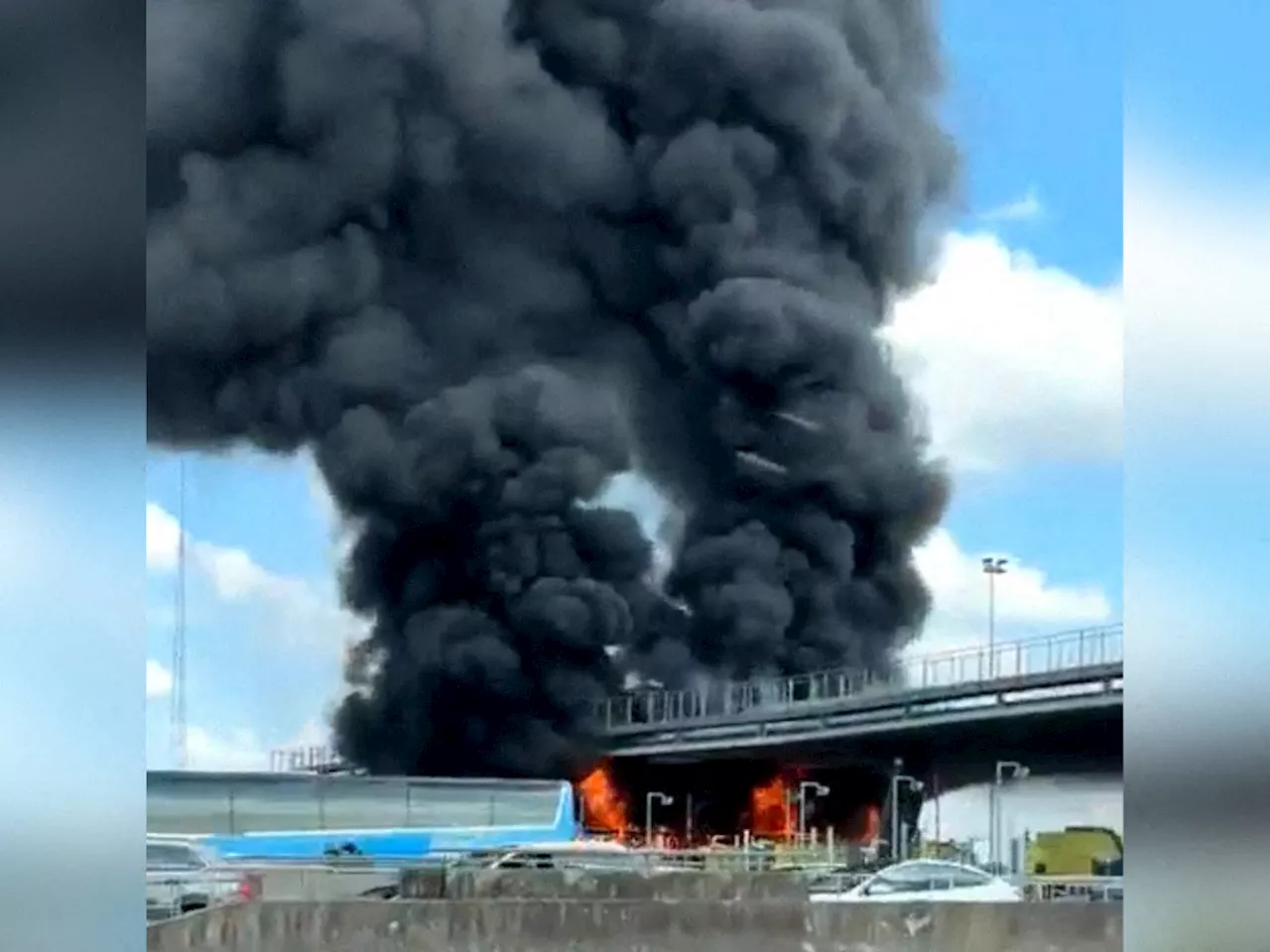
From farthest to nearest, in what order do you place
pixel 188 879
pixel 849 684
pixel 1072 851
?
pixel 849 684 < pixel 1072 851 < pixel 188 879

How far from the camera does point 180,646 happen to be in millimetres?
2672

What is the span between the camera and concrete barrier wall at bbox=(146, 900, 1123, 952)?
2629mm

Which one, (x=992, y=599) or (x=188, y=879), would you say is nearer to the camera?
(x=188, y=879)

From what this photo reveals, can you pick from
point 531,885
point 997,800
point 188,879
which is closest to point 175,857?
point 188,879

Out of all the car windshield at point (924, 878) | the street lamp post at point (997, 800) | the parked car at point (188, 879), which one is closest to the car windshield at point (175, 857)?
the parked car at point (188, 879)

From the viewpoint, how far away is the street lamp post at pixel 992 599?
273 centimetres

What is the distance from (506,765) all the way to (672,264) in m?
1.02

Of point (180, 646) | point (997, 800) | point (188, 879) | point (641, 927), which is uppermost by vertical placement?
point (180, 646)

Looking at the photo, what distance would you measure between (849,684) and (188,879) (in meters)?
1.23

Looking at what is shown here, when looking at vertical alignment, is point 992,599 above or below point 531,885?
above

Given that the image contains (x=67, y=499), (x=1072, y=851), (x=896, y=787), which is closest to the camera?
(x=67, y=499)

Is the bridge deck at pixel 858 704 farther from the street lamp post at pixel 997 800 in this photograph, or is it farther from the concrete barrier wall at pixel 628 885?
the concrete barrier wall at pixel 628 885

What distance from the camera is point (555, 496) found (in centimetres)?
289

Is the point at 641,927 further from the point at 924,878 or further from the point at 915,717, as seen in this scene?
the point at 915,717
